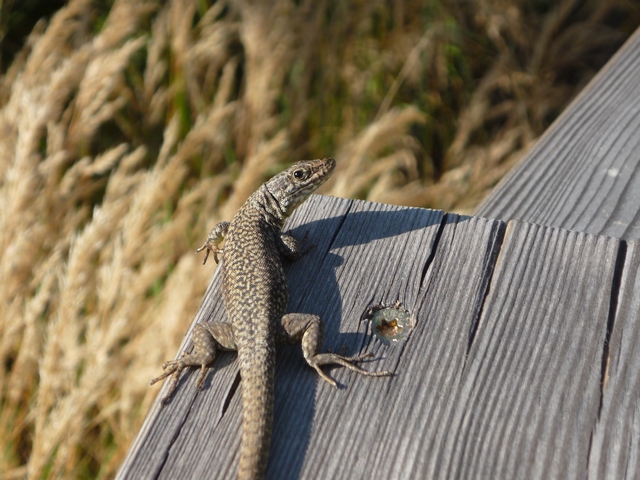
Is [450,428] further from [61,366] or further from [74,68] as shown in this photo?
[74,68]

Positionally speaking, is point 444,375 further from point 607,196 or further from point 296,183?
point 296,183

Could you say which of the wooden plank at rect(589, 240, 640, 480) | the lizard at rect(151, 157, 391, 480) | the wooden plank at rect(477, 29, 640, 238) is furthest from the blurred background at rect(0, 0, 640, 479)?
the wooden plank at rect(589, 240, 640, 480)

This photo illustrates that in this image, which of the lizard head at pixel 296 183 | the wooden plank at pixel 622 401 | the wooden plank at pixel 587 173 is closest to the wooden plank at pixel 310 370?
the wooden plank at pixel 587 173

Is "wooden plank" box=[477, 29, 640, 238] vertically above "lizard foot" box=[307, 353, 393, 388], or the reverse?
"wooden plank" box=[477, 29, 640, 238]

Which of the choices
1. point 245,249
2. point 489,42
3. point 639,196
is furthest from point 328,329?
point 489,42

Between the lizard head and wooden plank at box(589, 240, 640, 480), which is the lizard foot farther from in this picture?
the lizard head

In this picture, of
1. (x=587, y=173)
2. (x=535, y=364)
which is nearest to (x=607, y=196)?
(x=587, y=173)
